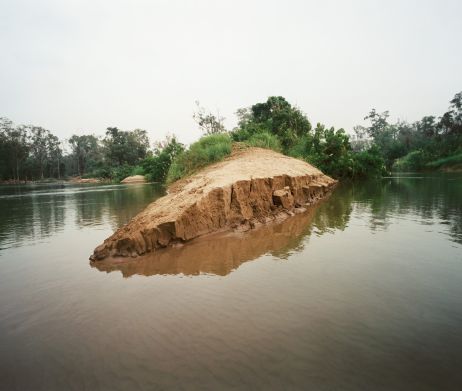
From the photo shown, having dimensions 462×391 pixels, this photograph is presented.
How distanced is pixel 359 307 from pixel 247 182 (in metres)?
4.90

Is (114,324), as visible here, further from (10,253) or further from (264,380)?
(10,253)

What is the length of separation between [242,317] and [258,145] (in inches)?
540

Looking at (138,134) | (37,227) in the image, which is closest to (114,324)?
(37,227)

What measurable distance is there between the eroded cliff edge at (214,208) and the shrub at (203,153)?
2.96 m

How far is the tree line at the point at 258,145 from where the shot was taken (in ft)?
61.3

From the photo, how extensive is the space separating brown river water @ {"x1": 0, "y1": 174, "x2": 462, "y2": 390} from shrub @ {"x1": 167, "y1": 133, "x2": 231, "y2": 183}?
812 centimetres

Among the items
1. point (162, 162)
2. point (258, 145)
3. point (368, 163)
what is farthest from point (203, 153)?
point (162, 162)

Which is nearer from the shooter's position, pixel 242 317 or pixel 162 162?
pixel 242 317

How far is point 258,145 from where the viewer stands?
16.1 metres

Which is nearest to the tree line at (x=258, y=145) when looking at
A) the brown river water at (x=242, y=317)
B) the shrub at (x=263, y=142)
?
the shrub at (x=263, y=142)

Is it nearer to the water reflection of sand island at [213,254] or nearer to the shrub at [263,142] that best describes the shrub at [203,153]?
the shrub at [263,142]

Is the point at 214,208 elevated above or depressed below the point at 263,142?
below

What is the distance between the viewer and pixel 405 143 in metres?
52.2

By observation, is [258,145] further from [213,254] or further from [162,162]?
[162,162]
